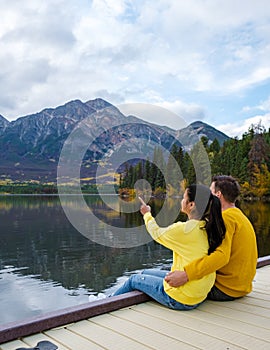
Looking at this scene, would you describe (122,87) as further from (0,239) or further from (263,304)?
(0,239)

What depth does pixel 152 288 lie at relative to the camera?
366 cm

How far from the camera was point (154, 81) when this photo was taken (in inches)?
351

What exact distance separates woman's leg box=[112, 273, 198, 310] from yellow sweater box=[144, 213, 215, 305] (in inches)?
2.4

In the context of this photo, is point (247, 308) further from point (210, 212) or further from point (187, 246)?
point (210, 212)

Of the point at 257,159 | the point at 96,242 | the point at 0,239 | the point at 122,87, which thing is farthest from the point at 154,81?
the point at 257,159

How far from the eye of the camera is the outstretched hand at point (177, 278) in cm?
335

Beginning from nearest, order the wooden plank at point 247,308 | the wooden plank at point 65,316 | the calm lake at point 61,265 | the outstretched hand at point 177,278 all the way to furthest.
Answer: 1. the wooden plank at point 65,316
2. the outstretched hand at point 177,278
3. the wooden plank at point 247,308
4. the calm lake at point 61,265

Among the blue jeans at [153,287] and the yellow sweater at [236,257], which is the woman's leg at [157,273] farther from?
the yellow sweater at [236,257]

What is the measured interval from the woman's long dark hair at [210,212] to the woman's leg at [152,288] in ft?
1.87

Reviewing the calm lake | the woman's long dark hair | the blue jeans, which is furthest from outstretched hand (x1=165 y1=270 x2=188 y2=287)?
the calm lake

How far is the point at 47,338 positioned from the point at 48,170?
17007 cm

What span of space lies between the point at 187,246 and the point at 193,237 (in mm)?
101

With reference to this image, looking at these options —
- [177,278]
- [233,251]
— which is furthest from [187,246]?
[233,251]

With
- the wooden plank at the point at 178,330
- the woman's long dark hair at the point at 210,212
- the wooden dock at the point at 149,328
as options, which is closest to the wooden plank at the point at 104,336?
the wooden dock at the point at 149,328
